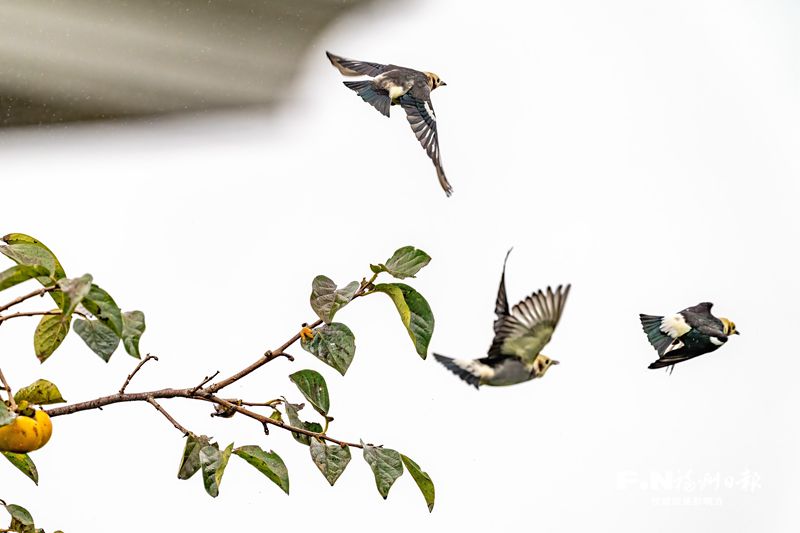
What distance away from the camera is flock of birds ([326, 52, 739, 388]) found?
12.4 inches

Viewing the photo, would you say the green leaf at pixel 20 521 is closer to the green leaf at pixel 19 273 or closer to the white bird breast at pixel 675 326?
the green leaf at pixel 19 273

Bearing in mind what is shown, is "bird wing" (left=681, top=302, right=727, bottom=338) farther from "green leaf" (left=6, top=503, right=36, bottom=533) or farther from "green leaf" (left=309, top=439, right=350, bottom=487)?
"green leaf" (left=6, top=503, right=36, bottom=533)

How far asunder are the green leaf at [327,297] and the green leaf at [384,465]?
0.22ft

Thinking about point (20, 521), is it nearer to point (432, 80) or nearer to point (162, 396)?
point (162, 396)

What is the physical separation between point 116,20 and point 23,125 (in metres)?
0.27

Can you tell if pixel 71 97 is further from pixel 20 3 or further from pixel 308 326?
pixel 308 326

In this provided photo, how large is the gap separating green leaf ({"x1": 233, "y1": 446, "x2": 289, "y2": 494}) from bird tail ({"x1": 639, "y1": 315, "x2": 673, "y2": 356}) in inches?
8.0

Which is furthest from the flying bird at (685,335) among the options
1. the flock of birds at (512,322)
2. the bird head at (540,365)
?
the bird head at (540,365)

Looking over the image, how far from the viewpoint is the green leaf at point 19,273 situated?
303 millimetres

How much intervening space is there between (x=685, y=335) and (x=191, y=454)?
0.26 m

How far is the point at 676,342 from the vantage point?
0.44 meters

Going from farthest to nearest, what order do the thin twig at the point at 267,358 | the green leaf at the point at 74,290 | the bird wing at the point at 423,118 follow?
the bird wing at the point at 423,118, the thin twig at the point at 267,358, the green leaf at the point at 74,290

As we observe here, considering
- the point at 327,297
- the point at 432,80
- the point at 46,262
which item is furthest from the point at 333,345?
the point at 432,80

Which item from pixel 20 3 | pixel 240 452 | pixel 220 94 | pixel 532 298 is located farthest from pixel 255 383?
pixel 532 298
